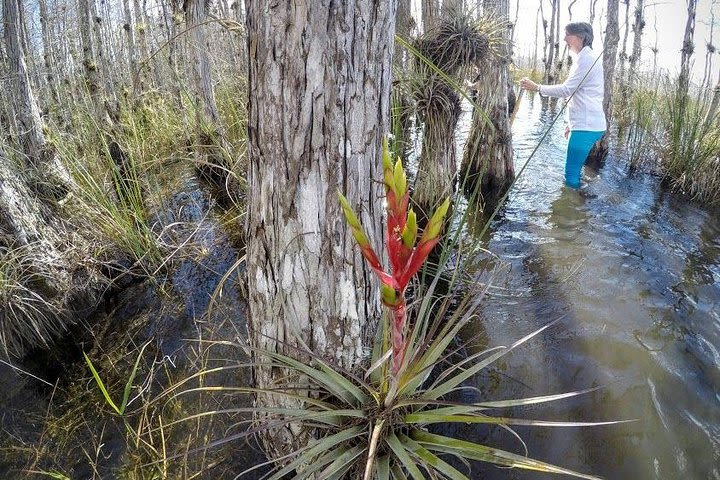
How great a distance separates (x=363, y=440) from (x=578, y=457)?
1289 millimetres

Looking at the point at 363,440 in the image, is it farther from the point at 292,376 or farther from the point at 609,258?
the point at 609,258

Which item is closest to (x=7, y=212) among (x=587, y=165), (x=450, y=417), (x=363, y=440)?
(x=363, y=440)

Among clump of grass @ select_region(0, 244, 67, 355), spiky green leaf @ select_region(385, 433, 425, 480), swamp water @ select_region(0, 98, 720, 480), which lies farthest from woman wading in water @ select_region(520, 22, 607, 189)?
clump of grass @ select_region(0, 244, 67, 355)

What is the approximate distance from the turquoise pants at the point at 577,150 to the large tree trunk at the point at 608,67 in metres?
1.74

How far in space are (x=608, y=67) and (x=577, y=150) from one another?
3061 mm

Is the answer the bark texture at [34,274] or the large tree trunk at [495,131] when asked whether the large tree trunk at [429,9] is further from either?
the bark texture at [34,274]

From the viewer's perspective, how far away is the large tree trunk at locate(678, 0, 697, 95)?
17.1 feet

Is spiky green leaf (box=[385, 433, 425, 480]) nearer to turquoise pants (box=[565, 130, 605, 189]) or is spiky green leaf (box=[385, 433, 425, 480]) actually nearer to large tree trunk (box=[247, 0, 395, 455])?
large tree trunk (box=[247, 0, 395, 455])

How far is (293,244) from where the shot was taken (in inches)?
61.6

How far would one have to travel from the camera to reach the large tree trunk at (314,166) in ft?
4.48

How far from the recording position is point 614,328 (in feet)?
9.82

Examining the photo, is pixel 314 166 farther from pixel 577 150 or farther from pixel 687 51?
pixel 687 51

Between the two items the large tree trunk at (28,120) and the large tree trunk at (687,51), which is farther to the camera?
the large tree trunk at (687,51)

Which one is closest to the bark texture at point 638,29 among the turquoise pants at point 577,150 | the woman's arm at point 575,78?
the turquoise pants at point 577,150
